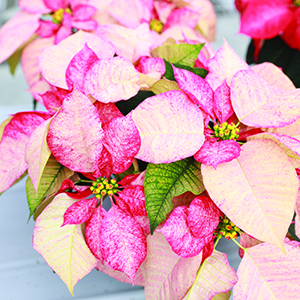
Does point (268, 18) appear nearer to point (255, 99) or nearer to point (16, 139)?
point (255, 99)

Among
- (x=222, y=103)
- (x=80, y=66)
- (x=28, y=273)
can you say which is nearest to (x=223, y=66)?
(x=222, y=103)

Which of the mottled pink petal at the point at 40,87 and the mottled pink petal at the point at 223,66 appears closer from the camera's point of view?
Result: the mottled pink petal at the point at 223,66

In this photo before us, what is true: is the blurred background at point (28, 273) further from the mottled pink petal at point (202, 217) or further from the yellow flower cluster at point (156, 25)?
the yellow flower cluster at point (156, 25)

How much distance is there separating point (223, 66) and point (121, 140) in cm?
14

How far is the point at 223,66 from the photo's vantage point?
321mm

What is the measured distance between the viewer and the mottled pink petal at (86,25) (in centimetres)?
46

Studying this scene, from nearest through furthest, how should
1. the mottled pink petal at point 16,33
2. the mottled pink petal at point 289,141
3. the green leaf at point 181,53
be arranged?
the mottled pink petal at point 289,141
the green leaf at point 181,53
the mottled pink petal at point 16,33

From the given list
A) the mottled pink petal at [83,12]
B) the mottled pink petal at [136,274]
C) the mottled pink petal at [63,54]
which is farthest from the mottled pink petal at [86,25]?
the mottled pink petal at [136,274]

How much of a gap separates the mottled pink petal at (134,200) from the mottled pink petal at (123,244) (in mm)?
12

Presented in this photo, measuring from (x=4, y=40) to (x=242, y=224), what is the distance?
43 cm

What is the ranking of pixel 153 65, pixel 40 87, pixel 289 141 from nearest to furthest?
pixel 289 141 < pixel 153 65 < pixel 40 87

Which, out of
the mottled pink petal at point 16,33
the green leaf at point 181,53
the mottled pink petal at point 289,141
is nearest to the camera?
the mottled pink petal at point 289,141

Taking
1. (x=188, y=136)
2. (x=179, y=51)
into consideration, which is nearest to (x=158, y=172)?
(x=188, y=136)

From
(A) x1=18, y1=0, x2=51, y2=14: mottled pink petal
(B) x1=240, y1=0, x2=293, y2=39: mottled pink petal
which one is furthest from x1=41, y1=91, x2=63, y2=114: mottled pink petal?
(B) x1=240, y1=0, x2=293, y2=39: mottled pink petal
